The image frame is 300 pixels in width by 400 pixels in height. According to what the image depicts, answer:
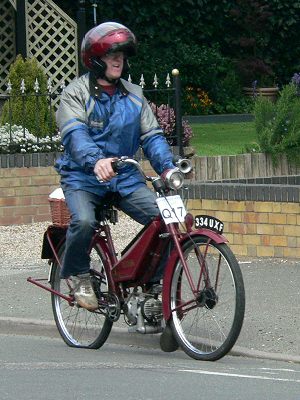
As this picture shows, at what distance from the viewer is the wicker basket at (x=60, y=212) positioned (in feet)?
28.3

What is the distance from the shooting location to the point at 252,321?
8.95 metres

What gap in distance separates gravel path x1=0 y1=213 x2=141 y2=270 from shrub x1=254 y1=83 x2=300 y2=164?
5.59 ft

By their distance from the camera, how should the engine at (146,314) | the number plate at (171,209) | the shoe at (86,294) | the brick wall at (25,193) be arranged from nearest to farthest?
1. the number plate at (171,209)
2. the engine at (146,314)
3. the shoe at (86,294)
4. the brick wall at (25,193)

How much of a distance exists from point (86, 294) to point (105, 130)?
100 cm

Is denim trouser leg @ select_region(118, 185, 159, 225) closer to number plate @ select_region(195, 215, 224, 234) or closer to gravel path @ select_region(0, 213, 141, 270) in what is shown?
number plate @ select_region(195, 215, 224, 234)

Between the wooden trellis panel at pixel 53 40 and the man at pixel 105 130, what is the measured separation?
481 inches

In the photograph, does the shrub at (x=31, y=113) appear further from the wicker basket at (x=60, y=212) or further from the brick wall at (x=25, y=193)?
the wicker basket at (x=60, y=212)

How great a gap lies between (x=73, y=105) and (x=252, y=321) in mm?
1943

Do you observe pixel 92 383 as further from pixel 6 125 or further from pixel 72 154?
pixel 6 125

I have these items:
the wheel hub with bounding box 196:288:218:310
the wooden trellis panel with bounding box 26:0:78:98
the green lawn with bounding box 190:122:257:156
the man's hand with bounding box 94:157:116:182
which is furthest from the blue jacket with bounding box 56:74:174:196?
the wooden trellis panel with bounding box 26:0:78:98

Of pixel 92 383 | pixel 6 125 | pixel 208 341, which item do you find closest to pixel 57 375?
pixel 92 383

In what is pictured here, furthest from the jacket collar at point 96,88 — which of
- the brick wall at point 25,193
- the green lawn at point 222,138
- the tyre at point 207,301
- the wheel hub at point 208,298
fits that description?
the green lawn at point 222,138

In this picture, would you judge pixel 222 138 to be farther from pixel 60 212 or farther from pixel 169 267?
pixel 169 267

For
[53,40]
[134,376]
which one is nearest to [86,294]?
[134,376]
